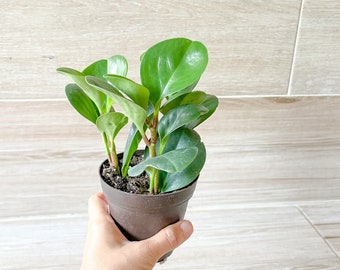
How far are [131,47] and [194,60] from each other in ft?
1.17

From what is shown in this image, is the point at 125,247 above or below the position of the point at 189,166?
below

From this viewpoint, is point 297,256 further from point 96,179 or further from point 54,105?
point 54,105

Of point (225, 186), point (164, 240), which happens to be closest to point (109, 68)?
point (164, 240)

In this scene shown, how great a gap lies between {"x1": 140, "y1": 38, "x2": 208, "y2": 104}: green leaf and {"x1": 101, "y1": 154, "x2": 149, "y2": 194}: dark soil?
133 millimetres

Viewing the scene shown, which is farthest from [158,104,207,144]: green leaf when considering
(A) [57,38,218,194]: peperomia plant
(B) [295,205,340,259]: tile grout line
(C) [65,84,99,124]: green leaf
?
(B) [295,205,340,259]: tile grout line

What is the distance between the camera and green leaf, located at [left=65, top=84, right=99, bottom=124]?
1.80ft

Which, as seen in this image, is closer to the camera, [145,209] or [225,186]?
[145,209]

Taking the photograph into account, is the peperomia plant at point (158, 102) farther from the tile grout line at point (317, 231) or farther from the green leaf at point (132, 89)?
the tile grout line at point (317, 231)

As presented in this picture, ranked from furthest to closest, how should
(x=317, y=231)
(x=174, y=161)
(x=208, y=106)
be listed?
(x=317, y=231), (x=208, y=106), (x=174, y=161)

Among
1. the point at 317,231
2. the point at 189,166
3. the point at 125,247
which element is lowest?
the point at 317,231

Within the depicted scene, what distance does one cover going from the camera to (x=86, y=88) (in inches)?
19.8

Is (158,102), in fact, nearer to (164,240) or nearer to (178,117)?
(178,117)

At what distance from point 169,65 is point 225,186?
533 millimetres

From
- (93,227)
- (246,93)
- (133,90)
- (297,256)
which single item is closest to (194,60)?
(133,90)
